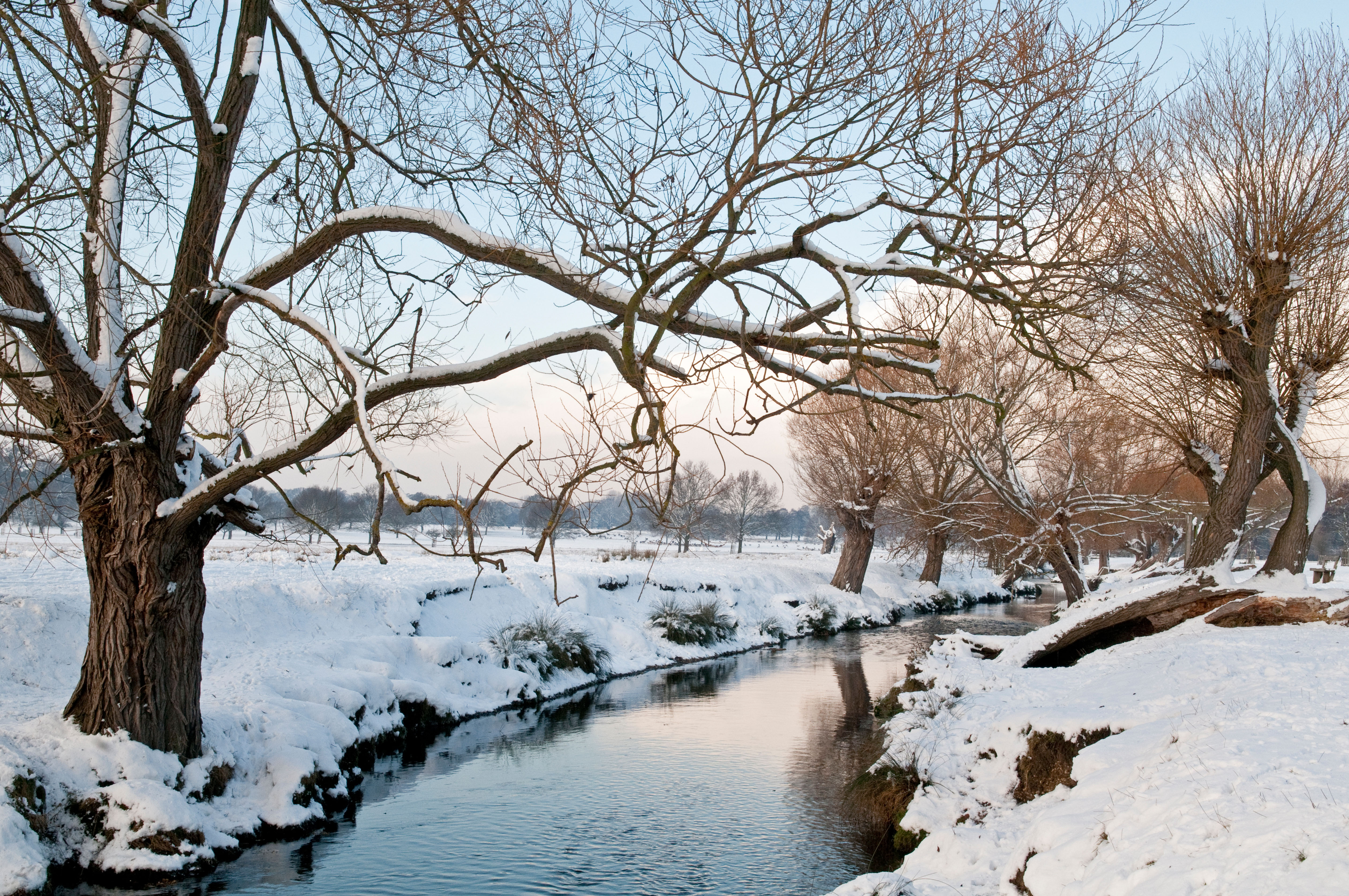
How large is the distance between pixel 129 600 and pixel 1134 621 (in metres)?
9.97

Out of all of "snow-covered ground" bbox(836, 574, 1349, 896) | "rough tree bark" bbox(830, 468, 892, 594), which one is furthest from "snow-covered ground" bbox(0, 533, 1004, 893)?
"snow-covered ground" bbox(836, 574, 1349, 896)

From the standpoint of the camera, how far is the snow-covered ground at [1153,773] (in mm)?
4016

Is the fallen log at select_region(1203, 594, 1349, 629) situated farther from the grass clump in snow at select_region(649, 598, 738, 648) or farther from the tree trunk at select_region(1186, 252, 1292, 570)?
the grass clump in snow at select_region(649, 598, 738, 648)

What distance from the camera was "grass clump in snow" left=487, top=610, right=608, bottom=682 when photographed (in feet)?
48.8

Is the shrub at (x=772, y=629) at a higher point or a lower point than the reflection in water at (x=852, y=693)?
higher

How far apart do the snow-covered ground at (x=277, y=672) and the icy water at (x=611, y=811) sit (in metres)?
0.42

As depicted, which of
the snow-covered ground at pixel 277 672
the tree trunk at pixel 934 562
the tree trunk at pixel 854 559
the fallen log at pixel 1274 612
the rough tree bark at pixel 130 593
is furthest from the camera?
the tree trunk at pixel 934 562

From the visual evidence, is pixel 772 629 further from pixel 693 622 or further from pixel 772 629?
pixel 693 622

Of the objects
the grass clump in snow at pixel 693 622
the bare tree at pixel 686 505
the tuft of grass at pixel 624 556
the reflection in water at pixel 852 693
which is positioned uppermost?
the bare tree at pixel 686 505

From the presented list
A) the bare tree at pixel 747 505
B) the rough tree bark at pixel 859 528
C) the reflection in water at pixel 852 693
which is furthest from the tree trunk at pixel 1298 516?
the bare tree at pixel 747 505

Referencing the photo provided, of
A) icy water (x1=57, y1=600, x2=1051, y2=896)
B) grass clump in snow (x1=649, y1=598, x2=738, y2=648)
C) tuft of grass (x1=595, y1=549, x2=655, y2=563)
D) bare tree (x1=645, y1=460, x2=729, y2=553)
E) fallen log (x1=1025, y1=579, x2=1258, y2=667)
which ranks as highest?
bare tree (x1=645, y1=460, x2=729, y2=553)

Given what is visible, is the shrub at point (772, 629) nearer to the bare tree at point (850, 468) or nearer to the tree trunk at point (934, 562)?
the bare tree at point (850, 468)

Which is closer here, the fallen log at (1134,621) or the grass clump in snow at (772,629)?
the fallen log at (1134,621)

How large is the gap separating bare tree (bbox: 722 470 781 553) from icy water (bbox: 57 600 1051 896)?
44.8m
